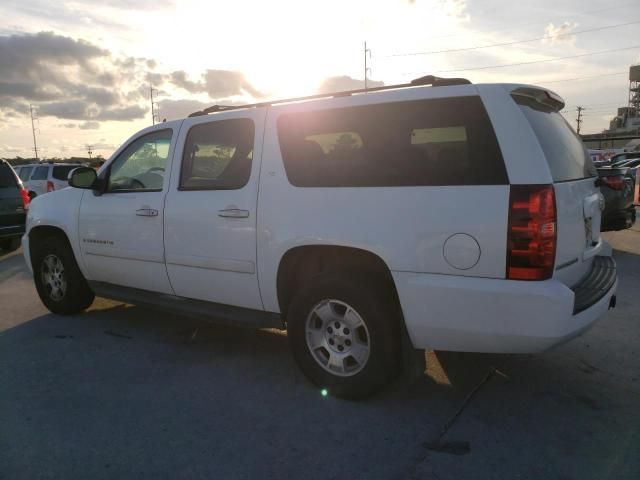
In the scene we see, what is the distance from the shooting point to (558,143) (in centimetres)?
331

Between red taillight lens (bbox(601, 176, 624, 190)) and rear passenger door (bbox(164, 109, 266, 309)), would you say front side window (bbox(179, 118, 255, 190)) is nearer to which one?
rear passenger door (bbox(164, 109, 266, 309))

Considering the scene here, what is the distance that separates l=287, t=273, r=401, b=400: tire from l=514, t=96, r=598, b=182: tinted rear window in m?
1.26

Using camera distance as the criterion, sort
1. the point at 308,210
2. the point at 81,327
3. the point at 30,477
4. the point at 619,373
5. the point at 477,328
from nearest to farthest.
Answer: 1. the point at 30,477
2. the point at 477,328
3. the point at 308,210
4. the point at 619,373
5. the point at 81,327

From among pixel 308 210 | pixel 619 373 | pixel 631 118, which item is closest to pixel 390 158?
pixel 308 210

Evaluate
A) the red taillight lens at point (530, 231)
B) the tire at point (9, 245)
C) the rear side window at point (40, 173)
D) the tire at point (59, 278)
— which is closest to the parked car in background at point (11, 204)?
the tire at point (9, 245)

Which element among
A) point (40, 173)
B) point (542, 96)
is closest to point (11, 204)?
point (40, 173)

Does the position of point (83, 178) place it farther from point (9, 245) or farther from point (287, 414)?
point (9, 245)

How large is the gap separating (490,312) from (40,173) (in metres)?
16.7

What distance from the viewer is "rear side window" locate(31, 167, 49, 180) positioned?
53.5ft

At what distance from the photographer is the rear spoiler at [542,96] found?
3.21m

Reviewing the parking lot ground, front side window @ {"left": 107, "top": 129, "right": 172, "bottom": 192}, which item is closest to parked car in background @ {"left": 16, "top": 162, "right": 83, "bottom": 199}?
front side window @ {"left": 107, "top": 129, "right": 172, "bottom": 192}

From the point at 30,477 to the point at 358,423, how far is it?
70.8 inches

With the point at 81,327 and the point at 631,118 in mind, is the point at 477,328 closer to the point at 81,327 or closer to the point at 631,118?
the point at 81,327

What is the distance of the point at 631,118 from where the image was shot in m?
128
